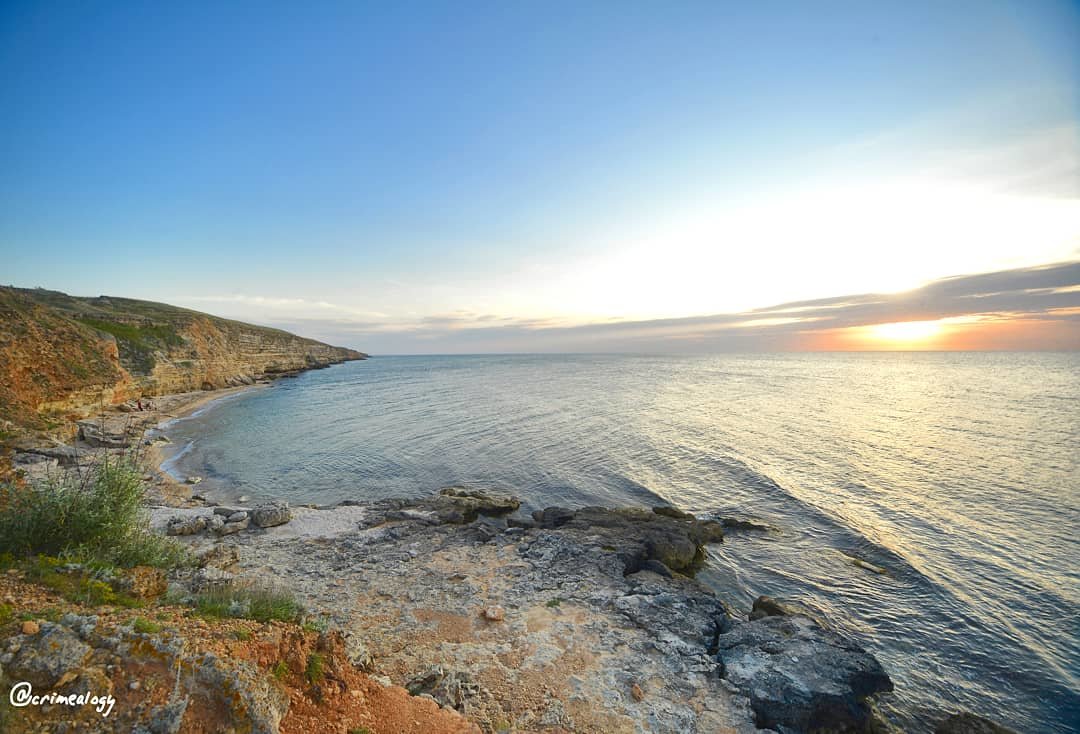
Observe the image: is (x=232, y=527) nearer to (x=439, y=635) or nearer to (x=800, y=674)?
(x=439, y=635)

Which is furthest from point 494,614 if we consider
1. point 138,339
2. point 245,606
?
point 138,339

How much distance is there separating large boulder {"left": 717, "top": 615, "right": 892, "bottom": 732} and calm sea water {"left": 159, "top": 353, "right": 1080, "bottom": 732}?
4.11 feet

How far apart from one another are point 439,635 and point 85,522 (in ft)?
24.7

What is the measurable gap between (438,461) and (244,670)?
912 inches

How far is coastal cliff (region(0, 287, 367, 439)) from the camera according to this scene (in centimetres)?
2425

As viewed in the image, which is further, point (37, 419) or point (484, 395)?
point (484, 395)

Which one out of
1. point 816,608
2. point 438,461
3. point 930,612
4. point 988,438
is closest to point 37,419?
point 438,461

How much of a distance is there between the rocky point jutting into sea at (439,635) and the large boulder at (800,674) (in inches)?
1.6

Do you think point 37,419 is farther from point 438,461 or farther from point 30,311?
point 438,461

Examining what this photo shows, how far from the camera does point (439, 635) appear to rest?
9750mm

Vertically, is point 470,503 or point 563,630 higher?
point 563,630

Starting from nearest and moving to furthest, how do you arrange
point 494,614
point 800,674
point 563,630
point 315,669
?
point 315,669
point 800,674
point 563,630
point 494,614

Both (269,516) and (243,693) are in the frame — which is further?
(269,516)

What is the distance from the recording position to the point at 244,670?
511 cm
